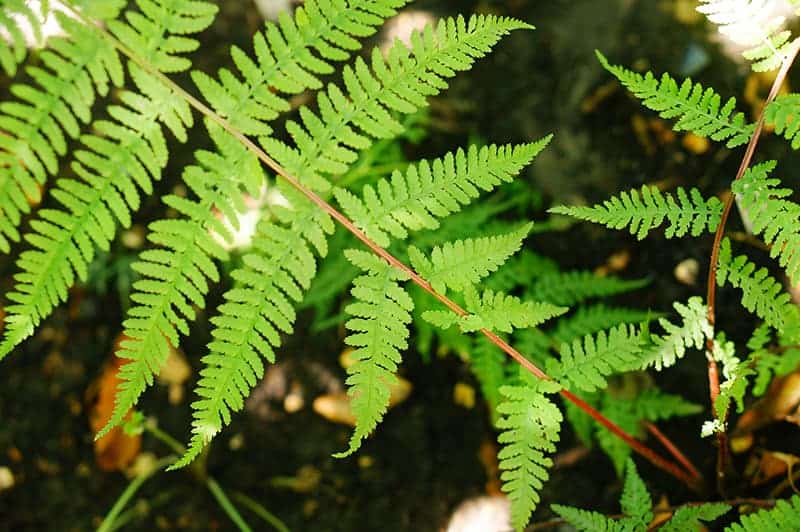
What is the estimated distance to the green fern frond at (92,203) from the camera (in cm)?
147

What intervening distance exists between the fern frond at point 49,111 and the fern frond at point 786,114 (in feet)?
5.16

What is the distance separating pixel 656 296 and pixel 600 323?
0.52 m

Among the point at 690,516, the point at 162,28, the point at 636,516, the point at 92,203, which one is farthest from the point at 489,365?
the point at 162,28

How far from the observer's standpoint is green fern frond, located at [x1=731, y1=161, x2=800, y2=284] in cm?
144

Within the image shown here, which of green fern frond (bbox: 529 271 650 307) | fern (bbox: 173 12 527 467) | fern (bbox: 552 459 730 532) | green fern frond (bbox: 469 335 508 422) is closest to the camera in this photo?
fern (bbox: 173 12 527 467)

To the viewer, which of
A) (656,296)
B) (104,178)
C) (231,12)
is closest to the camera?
(104,178)

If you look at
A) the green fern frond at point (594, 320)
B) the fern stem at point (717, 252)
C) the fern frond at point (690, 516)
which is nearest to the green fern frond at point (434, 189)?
the fern stem at point (717, 252)

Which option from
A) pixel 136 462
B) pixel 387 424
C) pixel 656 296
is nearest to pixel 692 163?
pixel 656 296

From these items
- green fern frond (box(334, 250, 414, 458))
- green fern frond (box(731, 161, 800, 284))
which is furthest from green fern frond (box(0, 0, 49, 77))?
green fern frond (box(731, 161, 800, 284))

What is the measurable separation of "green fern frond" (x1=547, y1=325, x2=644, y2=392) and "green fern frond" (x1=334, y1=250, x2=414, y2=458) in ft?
1.55

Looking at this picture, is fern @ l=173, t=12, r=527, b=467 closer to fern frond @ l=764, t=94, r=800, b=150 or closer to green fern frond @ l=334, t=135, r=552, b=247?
green fern frond @ l=334, t=135, r=552, b=247

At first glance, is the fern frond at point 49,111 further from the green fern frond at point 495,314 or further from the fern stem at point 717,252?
the fern stem at point 717,252

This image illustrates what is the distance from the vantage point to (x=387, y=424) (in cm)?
274

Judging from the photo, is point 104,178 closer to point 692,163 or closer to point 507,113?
point 507,113
